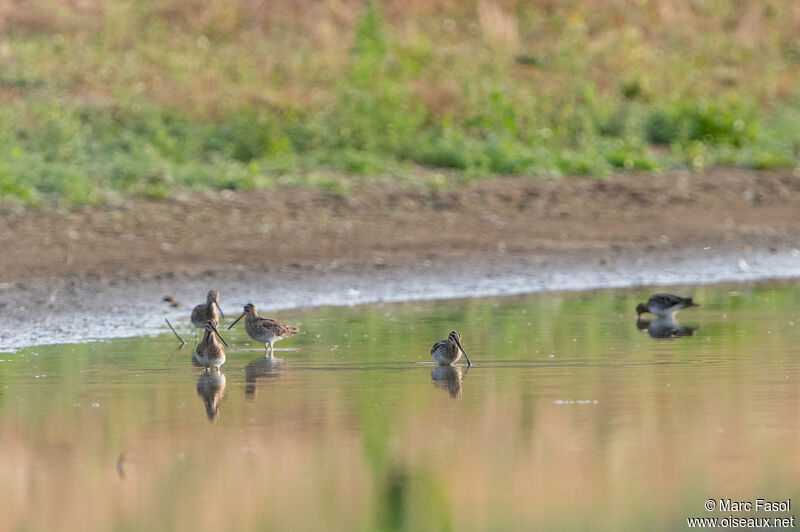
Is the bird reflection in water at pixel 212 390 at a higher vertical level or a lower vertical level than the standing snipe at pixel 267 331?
lower

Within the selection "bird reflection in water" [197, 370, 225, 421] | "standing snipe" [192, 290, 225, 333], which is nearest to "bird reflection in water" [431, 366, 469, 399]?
"bird reflection in water" [197, 370, 225, 421]

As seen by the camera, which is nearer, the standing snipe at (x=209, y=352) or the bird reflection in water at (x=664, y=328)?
the standing snipe at (x=209, y=352)

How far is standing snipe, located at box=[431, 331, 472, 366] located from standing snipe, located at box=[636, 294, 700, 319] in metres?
2.49

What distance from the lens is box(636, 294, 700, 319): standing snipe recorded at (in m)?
10.5

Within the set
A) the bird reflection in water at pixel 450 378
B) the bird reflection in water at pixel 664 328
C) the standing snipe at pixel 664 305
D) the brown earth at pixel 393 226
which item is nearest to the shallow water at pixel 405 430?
the bird reflection in water at pixel 450 378

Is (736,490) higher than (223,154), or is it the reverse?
(223,154)

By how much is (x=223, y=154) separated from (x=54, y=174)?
7.94ft

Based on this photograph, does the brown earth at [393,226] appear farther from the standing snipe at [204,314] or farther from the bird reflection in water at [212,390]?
the bird reflection in water at [212,390]

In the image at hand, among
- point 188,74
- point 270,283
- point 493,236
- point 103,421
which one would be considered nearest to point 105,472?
point 103,421

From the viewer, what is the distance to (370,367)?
8422 mm

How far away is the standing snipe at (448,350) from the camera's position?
8.38 meters

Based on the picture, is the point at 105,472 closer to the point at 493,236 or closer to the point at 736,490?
the point at 736,490

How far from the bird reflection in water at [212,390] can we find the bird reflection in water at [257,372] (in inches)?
5.3

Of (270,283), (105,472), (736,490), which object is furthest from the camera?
(270,283)
